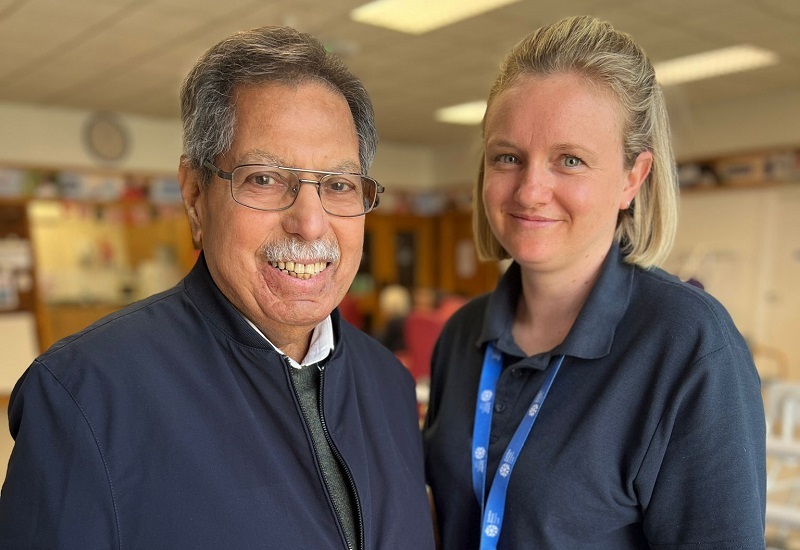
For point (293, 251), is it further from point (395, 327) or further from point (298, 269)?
point (395, 327)

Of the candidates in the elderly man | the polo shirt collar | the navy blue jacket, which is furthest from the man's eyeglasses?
the polo shirt collar

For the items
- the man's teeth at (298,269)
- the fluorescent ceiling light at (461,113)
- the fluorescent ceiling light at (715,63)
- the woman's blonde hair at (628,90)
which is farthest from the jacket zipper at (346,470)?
the fluorescent ceiling light at (461,113)

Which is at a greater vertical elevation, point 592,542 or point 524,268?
point 524,268

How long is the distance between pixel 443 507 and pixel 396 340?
5029mm

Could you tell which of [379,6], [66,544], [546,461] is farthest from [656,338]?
[379,6]

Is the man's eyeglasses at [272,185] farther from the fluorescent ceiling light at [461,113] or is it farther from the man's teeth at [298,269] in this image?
the fluorescent ceiling light at [461,113]

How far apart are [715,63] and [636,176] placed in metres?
5.51

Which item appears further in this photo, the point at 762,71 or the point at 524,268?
the point at 762,71

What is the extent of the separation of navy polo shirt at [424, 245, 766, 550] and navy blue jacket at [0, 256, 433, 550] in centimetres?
28

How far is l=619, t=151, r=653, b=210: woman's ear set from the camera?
1396 millimetres

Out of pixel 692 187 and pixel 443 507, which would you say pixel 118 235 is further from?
pixel 443 507

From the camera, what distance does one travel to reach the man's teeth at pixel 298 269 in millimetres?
1185

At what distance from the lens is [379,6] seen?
4496mm

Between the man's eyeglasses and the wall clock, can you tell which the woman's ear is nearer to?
the man's eyeglasses
